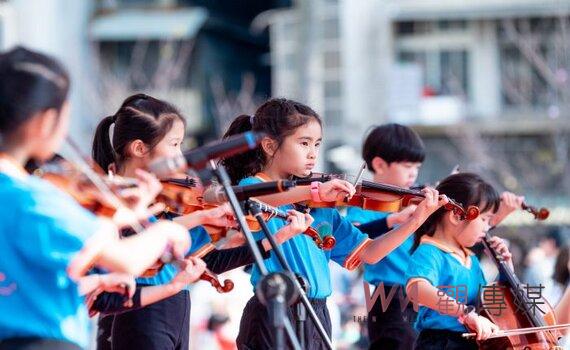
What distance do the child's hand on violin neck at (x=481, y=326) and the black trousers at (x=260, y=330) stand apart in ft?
2.21

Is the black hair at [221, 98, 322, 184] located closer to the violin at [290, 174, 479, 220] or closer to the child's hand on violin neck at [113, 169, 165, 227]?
the violin at [290, 174, 479, 220]

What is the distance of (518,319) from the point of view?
5.30m

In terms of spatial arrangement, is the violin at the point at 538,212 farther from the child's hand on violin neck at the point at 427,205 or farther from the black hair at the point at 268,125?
the black hair at the point at 268,125

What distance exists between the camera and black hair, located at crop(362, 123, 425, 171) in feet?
20.6

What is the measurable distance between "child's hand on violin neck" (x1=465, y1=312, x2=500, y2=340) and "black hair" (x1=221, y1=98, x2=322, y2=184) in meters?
1.11

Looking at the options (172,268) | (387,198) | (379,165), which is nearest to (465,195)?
(387,198)

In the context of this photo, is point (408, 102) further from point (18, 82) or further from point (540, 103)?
point (18, 82)

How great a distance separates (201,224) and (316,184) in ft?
→ 1.90

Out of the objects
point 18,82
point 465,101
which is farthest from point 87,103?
point 18,82

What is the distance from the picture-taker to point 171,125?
4.93 metres

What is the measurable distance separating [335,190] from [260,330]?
0.68 metres

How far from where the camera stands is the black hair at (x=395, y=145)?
6.27m

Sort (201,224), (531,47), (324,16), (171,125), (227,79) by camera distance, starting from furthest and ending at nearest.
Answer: (227,79) → (324,16) → (531,47) → (171,125) → (201,224)

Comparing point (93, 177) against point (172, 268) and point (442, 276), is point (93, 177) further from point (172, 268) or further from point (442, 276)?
point (442, 276)
